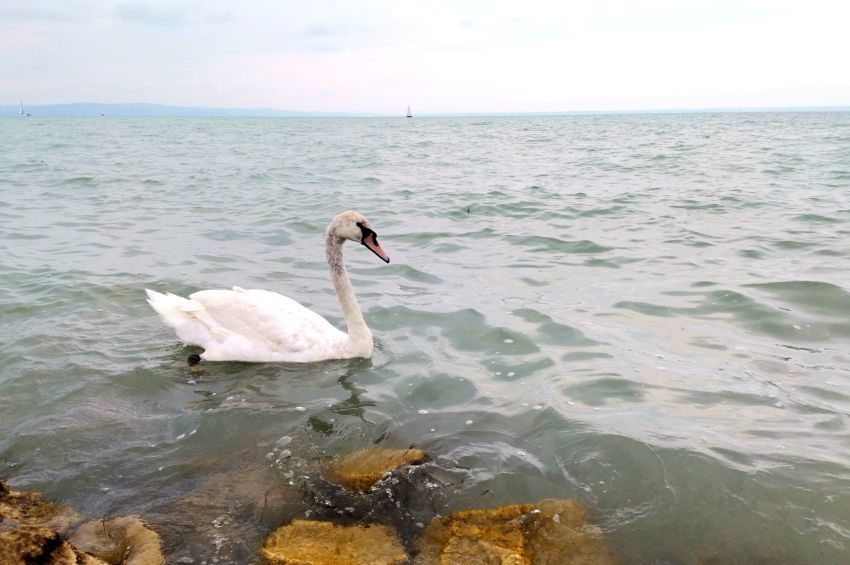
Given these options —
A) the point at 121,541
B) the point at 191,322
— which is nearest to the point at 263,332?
the point at 191,322

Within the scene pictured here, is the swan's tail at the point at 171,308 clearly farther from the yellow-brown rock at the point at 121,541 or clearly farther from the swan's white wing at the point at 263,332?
the yellow-brown rock at the point at 121,541

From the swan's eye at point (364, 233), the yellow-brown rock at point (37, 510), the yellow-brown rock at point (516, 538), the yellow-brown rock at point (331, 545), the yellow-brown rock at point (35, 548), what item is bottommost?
the yellow-brown rock at point (516, 538)

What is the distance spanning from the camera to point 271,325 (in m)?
6.90

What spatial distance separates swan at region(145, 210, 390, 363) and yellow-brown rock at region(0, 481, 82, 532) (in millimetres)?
2720

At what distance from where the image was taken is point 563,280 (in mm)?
9828

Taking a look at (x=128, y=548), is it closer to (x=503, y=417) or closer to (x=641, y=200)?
(x=503, y=417)

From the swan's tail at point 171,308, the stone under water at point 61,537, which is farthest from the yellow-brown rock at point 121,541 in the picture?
the swan's tail at point 171,308

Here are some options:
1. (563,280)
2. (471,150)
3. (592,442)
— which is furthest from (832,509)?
(471,150)

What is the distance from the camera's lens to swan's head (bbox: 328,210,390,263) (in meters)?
7.04

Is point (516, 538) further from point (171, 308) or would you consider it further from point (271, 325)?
point (171, 308)

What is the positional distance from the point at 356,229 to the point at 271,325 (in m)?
1.33

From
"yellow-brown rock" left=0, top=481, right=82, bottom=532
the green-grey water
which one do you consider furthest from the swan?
"yellow-brown rock" left=0, top=481, right=82, bottom=532

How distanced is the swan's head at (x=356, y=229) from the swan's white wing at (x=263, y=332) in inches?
38.1

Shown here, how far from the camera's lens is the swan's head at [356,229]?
7.04m
